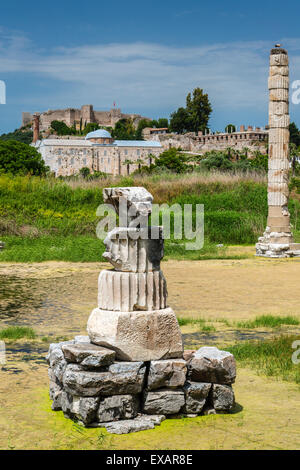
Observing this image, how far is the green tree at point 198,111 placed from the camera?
9425cm

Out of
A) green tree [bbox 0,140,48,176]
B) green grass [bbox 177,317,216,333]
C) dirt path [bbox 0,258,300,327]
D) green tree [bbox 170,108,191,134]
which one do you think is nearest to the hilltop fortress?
green tree [bbox 170,108,191,134]

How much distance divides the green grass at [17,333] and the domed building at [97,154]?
6841 centimetres

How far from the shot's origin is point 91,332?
5312 millimetres

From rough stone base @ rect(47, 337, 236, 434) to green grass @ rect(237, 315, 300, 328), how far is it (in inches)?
135

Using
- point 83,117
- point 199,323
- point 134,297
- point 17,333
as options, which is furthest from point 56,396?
point 83,117

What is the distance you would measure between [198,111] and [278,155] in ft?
263

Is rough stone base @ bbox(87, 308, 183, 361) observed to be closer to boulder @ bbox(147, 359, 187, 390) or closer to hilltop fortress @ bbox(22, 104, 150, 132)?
boulder @ bbox(147, 359, 187, 390)

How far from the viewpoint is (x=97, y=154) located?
80.5 m

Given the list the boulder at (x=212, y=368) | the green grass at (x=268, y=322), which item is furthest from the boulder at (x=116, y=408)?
the green grass at (x=268, y=322)

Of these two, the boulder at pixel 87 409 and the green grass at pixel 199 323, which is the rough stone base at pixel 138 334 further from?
the green grass at pixel 199 323

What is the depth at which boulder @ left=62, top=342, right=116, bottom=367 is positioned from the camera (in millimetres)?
4926

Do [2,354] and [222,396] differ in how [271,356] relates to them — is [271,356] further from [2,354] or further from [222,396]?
[2,354]
